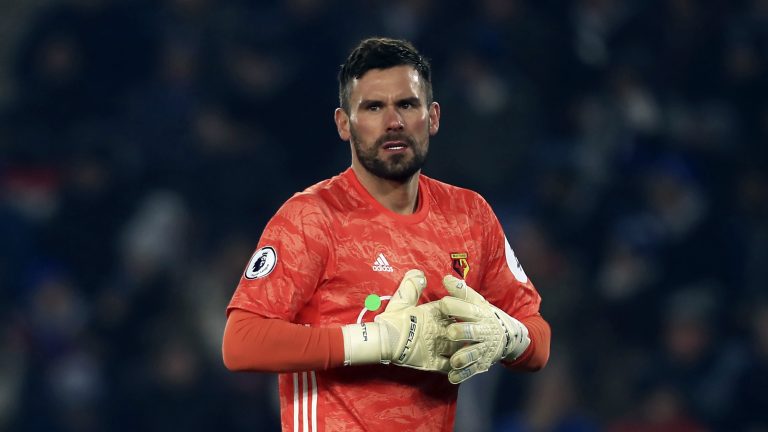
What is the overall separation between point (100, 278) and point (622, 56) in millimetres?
3841

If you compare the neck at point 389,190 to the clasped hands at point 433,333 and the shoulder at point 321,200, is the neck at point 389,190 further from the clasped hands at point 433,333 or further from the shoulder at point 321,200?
the clasped hands at point 433,333

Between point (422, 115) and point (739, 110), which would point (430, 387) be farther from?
point (739, 110)

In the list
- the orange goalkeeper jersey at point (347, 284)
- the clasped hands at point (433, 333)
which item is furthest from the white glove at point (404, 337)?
the orange goalkeeper jersey at point (347, 284)

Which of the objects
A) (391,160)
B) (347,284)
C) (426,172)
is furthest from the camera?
(426,172)

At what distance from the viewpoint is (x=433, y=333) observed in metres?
2.94

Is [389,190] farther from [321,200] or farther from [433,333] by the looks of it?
[433,333]

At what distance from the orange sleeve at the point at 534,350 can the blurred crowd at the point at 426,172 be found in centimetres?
333

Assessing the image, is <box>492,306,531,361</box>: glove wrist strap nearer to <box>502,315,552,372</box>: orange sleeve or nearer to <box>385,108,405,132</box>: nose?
<box>502,315,552,372</box>: orange sleeve

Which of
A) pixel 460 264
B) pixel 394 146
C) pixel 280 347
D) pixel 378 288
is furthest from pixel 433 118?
pixel 280 347

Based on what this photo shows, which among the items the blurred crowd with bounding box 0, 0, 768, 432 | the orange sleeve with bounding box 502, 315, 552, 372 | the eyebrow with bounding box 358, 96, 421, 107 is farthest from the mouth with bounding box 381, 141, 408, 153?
the blurred crowd with bounding box 0, 0, 768, 432

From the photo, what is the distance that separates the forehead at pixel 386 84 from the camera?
317 cm

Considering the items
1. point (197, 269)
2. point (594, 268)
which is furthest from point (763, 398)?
point (197, 269)

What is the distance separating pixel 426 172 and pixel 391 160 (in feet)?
13.2

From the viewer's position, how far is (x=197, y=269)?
7.07 metres
